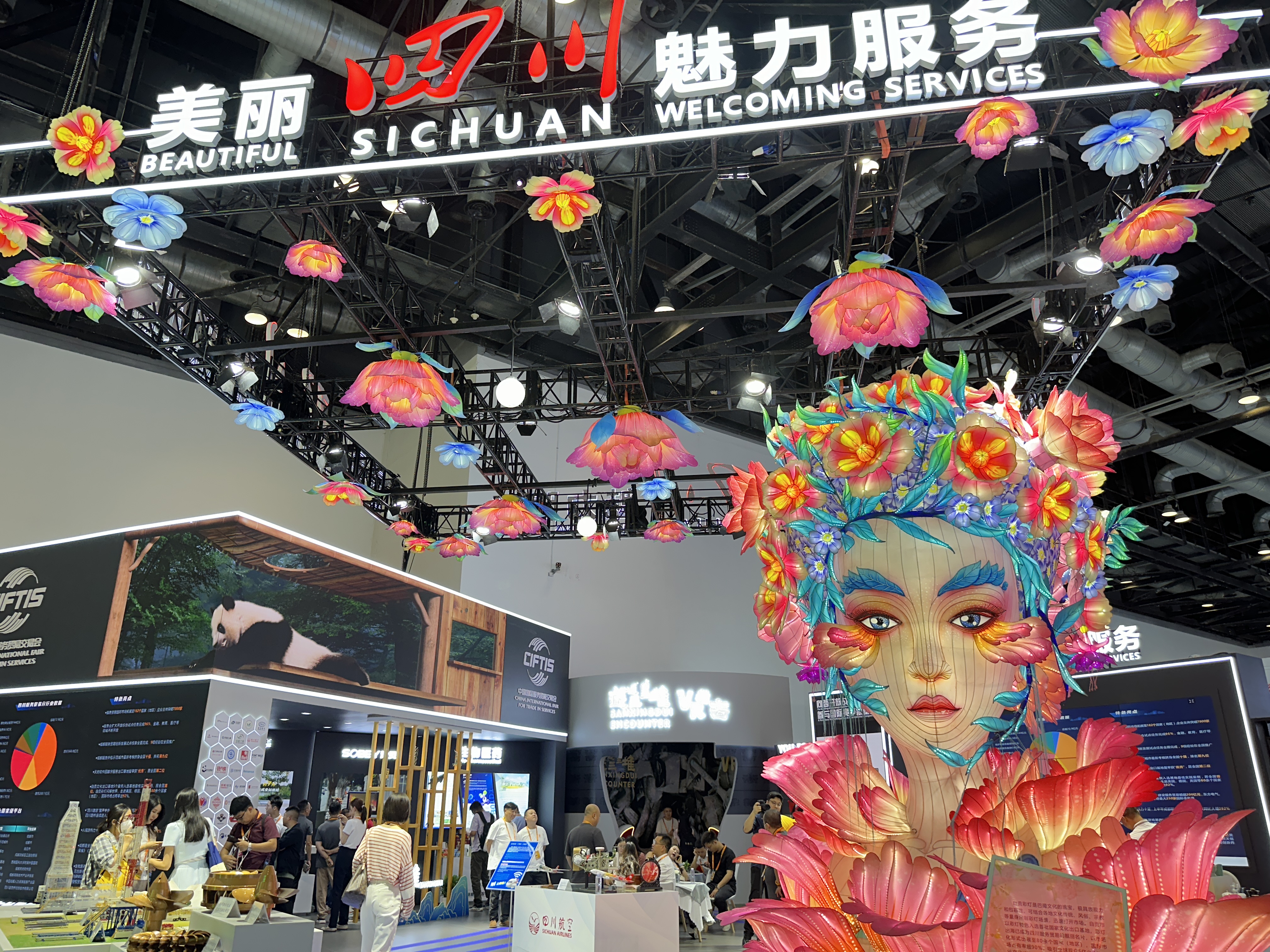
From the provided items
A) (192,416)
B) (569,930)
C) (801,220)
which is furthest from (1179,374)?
(192,416)

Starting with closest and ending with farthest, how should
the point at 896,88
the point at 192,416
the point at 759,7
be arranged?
the point at 896,88 → the point at 759,7 → the point at 192,416

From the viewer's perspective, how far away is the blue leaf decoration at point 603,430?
622 cm

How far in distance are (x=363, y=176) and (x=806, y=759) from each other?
5.41 m

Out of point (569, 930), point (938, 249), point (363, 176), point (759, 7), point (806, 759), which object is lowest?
point (569, 930)

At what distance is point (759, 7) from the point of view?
782 centimetres

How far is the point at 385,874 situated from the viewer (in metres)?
5.08

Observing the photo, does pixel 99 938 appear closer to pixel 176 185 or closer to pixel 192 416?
pixel 176 185

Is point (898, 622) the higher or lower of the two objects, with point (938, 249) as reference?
lower

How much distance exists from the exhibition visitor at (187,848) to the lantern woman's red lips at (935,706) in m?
4.92

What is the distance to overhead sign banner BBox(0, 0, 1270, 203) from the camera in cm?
455

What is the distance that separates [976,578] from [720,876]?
25.0 feet

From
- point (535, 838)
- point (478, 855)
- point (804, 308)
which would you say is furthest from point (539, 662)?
point (804, 308)

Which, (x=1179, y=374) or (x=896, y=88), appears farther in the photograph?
(x=1179, y=374)

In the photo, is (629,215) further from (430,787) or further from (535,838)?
(430,787)
